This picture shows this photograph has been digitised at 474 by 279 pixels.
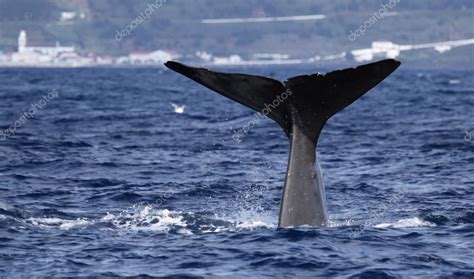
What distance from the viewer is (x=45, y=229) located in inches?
552

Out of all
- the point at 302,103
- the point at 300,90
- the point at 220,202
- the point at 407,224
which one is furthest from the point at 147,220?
the point at 407,224

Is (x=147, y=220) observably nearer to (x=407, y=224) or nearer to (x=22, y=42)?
(x=407, y=224)

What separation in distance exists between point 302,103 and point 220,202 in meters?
4.32

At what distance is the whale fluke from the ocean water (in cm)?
35

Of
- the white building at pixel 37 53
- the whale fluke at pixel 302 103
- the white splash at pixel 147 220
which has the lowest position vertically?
the white splash at pixel 147 220

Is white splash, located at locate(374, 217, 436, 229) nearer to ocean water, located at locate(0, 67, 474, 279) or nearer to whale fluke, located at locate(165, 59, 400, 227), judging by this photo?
ocean water, located at locate(0, 67, 474, 279)

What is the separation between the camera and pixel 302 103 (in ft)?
41.8

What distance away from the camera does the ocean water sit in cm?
1203

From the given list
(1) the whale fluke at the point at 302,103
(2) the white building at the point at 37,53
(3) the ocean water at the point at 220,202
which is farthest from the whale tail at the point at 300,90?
(2) the white building at the point at 37,53

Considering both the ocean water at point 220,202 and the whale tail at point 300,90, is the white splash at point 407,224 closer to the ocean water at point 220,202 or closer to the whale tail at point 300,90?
the ocean water at point 220,202

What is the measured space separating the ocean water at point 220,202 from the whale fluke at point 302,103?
347mm

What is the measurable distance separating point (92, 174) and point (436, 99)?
31.3 meters

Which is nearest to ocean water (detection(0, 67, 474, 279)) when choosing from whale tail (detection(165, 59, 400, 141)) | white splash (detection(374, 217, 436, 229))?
white splash (detection(374, 217, 436, 229))

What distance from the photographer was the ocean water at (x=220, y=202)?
39.5ft
